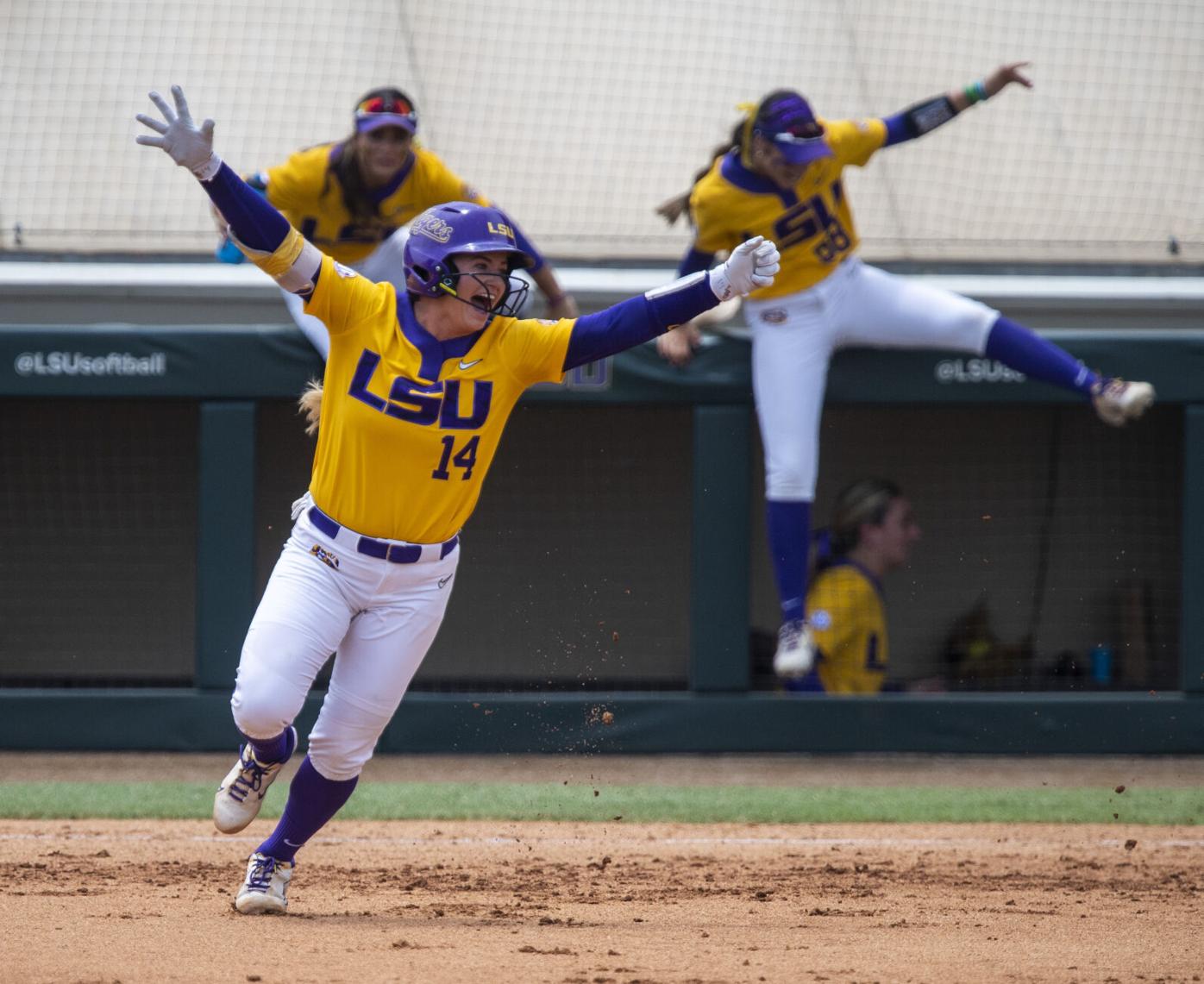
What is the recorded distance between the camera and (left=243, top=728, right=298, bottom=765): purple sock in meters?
3.96

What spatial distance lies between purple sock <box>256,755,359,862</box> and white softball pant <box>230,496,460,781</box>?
1.3 inches

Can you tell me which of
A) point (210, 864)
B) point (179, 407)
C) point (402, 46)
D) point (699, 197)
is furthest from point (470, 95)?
point (210, 864)

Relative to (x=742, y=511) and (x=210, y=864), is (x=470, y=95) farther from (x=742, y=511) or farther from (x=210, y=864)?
(x=210, y=864)

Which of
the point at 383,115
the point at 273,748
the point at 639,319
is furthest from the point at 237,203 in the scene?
the point at 383,115

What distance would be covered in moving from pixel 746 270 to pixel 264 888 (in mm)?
1967

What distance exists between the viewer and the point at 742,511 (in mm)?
6578

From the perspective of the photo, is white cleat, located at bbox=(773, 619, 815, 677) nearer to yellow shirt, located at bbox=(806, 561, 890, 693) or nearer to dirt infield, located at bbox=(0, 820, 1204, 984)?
yellow shirt, located at bbox=(806, 561, 890, 693)

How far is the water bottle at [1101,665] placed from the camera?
6931 millimetres

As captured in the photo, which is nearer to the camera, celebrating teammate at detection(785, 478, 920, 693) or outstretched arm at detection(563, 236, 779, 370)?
outstretched arm at detection(563, 236, 779, 370)

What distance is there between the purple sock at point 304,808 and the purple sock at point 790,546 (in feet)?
8.46

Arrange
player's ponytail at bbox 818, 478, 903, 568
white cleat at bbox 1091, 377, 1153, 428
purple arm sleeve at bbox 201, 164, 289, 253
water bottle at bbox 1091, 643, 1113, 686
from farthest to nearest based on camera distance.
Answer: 1. water bottle at bbox 1091, 643, 1113, 686
2. player's ponytail at bbox 818, 478, 903, 568
3. white cleat at bbox 1091, 377, 1153, 428
4. purple arm sleeve at bbox 201, 164, 289, 253

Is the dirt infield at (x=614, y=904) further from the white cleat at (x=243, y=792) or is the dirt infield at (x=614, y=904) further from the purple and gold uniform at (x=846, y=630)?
the purple and gold uniform at (x=846, y=630)

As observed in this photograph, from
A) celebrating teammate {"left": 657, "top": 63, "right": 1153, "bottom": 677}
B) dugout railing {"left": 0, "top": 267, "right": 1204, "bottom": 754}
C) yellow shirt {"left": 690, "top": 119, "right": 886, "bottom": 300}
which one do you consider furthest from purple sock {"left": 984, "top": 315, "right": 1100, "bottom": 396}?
yellow shirt {"left": 690, "top": 119, "right": 886, "bottom": 300}

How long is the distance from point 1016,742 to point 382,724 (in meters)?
3.37
